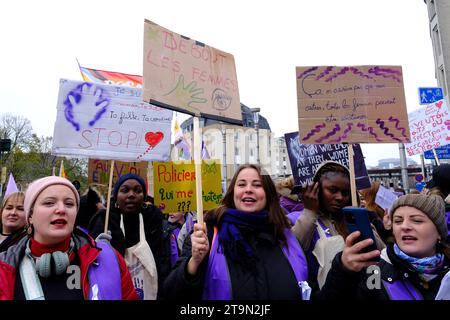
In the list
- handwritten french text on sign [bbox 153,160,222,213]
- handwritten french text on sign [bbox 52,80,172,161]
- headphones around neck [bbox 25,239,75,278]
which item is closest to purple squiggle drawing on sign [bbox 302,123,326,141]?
handwritten french text on sign [bbox 52,80,172,161]

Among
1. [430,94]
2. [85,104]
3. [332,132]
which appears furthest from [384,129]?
[430,94]

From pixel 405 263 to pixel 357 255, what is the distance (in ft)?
1.95

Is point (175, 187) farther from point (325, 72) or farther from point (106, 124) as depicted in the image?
point (325, 72)

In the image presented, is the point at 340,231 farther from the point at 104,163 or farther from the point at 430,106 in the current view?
the point at 430,106

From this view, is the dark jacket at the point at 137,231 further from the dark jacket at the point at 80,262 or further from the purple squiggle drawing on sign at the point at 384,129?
the purple squiggle drawing on sign at the point at 384,129

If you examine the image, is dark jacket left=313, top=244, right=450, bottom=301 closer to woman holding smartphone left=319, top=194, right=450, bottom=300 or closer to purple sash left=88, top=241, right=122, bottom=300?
woman holding smartphone left=319, top=194, right=450, bottom=300

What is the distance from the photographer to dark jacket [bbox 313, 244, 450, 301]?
186 centimetres

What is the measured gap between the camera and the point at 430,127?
22.1 ft

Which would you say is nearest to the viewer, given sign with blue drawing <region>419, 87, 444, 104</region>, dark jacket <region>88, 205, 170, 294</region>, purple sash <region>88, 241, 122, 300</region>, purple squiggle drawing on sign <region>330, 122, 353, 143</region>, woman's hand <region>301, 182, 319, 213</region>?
purple sash <region>88, 241, 122, 300</region>

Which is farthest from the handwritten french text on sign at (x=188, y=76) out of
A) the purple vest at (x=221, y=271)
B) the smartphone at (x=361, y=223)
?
the smartphone at (x=361, y=223)

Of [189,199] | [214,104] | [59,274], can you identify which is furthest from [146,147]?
[59,274]

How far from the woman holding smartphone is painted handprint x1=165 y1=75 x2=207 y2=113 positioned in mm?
1511

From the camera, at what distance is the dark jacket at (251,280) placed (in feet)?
6.98
